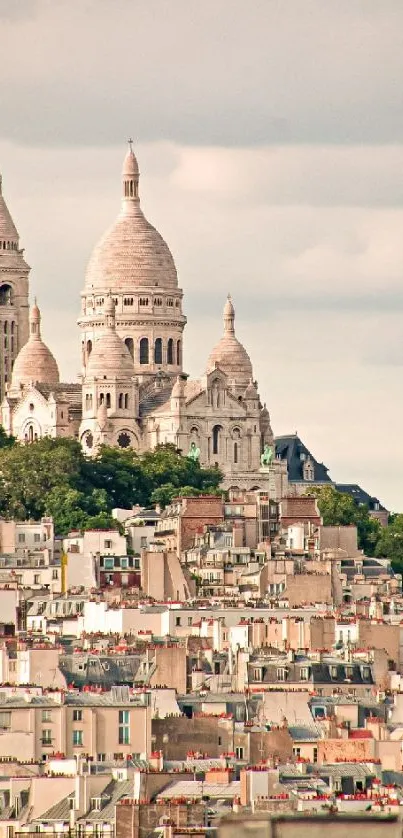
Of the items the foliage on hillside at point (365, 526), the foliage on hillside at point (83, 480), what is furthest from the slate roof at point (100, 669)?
the foliage on hillside at point (83, 480)

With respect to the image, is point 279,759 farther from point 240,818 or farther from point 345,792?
point 240,818

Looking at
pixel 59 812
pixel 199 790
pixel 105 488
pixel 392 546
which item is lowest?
pixel 59 812

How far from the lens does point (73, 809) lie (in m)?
66.2

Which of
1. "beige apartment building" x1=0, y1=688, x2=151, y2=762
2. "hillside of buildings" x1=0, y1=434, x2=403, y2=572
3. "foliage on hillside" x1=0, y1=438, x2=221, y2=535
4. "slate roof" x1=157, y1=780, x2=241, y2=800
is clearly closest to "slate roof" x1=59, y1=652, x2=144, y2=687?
"beige apartment building" x1=0, y1=688, x2=151, y2=762

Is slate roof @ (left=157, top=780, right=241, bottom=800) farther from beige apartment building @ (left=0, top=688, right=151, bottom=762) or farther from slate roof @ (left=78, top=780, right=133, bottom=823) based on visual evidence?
beige apartment building @ (left=0, top=688, right=151, bottom=762)

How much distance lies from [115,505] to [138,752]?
106248mm

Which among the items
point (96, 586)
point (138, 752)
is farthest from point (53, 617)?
point (138, 752)

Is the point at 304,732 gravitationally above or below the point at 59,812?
above

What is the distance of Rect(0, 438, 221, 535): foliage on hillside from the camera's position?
6998 inches

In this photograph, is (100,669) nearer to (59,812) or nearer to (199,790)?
(199,790)

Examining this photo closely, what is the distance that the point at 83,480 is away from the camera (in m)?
187

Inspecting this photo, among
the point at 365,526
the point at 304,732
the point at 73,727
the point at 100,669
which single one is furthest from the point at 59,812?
the point at 365,526

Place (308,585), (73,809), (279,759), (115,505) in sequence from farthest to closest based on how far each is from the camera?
(115,505) → (308,585) → (279,759) → (73,809)

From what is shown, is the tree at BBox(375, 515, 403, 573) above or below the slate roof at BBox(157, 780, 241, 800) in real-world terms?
above
